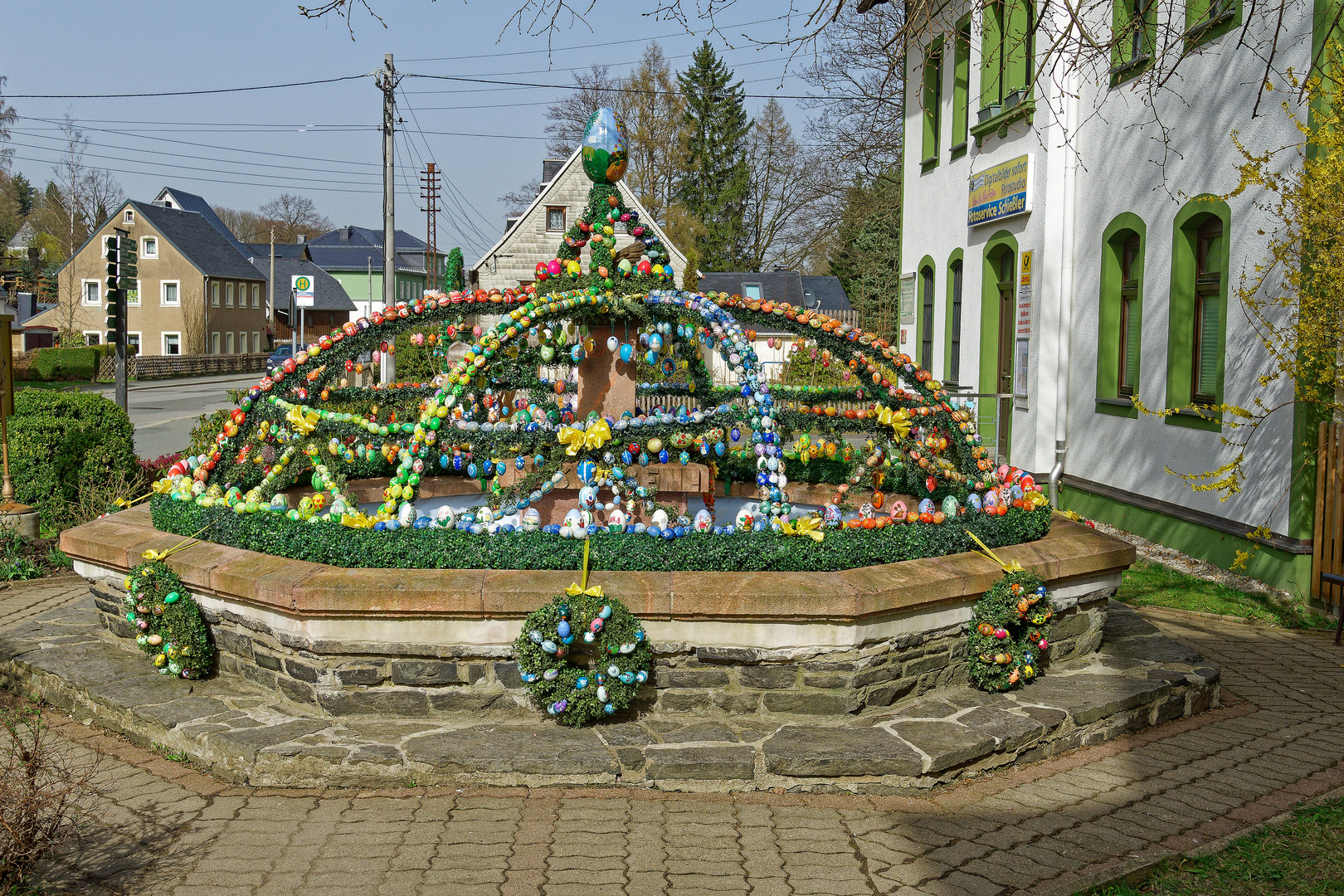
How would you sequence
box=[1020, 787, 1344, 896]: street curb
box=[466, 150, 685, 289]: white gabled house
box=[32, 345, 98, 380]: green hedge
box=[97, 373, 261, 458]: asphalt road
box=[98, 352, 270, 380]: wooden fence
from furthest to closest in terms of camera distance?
box=[98, 352, 270, 380]: wooden fence → box=[32, 345, 98, 380]: green hedge → box=[466, 150, 685, 289]: white gabled house → box=[97, 373, 261, 458]: asphalt road → box=[1020, 787, 1344, 896]: street curb

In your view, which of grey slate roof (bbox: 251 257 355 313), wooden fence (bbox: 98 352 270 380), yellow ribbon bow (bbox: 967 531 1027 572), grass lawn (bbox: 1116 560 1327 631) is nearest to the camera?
yellow ribbon bow (bbox: 967 531 1027 572)

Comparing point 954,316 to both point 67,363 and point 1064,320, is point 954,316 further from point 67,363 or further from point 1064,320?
point 67,363

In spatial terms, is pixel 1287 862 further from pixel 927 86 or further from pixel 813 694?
pixel 927 86

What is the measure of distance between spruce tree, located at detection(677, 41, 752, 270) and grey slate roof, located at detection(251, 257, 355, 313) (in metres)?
28.9

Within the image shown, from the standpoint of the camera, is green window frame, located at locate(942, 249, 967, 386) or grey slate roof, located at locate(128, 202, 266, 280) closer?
green window frame, located at locate(942, 249, 967, 386)

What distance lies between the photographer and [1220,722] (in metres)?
5.80

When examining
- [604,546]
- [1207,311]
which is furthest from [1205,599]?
[604,546]

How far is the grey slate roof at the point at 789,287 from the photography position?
39.9m

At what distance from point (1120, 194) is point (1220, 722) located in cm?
674

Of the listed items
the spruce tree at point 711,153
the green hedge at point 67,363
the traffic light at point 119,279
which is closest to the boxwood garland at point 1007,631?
the traffic light at point 119,279

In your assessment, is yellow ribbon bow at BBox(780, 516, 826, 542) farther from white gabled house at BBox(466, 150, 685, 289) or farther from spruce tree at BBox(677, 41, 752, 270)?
spruce tree at BBox(677, 41, 752, 270)

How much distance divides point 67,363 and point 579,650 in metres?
42.3

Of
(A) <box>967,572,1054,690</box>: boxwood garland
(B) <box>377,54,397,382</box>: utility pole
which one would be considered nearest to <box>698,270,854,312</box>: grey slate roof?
(B) <box>377,54,397,382</box>: utility pole

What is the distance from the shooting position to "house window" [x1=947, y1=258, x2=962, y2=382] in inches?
603
